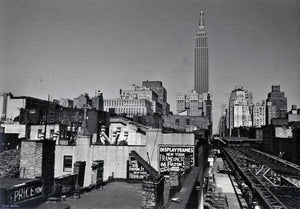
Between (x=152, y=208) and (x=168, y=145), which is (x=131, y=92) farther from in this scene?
(x=152, y=208)

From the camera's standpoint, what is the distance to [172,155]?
84.8ft

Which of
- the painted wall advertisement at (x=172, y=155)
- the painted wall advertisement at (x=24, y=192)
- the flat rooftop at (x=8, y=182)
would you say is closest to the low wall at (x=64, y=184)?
the painted wall advertisement at (x=24, y=192)

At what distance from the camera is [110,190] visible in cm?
1717

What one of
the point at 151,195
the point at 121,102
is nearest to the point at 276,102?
the point at 121,102

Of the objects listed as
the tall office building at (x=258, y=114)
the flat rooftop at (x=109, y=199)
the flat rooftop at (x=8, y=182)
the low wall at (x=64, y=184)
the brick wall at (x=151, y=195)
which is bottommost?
the flat rooftop at (x=109, y=199)

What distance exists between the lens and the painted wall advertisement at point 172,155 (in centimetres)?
2512

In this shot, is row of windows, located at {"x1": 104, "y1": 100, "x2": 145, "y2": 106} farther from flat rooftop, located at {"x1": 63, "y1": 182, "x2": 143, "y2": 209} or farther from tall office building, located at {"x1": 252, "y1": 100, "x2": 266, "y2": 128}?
flat rooftop, located at {"x1": 63, "y1": 182, "x2": 143, "y2": 209}

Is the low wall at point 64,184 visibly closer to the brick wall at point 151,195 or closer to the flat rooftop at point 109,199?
the flat rooftop at point 109,199

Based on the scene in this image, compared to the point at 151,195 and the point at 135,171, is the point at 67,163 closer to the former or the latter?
the point at 135,171

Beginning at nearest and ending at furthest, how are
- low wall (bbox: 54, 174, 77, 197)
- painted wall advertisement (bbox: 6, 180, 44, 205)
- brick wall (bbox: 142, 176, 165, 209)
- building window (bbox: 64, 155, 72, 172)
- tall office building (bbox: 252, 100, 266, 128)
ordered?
painted wall advertisement (bbox: 6, 180, 44, 205) → brick wall (bbox: 142, 176, 165, 209) → low wall (bbox: 54, 174, 77, 197) → building window (bbox: 64, 155, 72, 172) → tall office building (bbox: 252, 100, 266, 128)

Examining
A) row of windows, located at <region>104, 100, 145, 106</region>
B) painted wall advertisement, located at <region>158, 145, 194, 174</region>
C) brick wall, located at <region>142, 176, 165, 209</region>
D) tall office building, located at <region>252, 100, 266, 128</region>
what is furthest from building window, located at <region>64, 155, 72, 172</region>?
tall office building, located at <region>252, 100, 266, 128</region>

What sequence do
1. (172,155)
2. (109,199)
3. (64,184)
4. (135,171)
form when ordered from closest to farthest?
(109,199), (64,184), (135,171), (172,155)

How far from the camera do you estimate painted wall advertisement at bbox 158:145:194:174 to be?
989 inches

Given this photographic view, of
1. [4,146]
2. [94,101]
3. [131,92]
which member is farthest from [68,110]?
[131,92]
